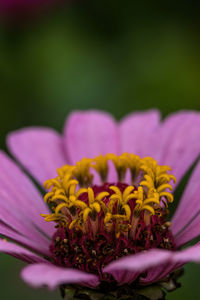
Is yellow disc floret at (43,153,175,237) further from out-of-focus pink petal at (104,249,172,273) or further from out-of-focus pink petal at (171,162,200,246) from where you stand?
out-of-focus pink petal at (104,249,172,273)

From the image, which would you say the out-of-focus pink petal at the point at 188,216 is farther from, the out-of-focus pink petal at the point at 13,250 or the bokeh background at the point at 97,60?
the bokeh background at the point at 97,60

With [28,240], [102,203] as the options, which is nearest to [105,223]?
[102,203]

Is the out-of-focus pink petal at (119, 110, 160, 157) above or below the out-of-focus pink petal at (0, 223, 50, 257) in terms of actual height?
above

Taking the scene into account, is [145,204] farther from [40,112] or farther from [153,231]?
[40,112]

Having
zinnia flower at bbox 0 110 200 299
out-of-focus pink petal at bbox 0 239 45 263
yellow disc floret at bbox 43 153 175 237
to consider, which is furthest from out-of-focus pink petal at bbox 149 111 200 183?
out-of-focus pink petal at bbox 0 239 45 263

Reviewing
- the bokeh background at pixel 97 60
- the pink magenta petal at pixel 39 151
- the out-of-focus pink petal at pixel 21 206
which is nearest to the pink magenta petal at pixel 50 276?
the out-of-focus pink petal at pixel 21 206

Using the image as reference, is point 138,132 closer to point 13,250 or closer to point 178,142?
point 178,142

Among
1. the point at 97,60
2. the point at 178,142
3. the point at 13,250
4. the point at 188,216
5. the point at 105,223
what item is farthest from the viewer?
the point at 97,60

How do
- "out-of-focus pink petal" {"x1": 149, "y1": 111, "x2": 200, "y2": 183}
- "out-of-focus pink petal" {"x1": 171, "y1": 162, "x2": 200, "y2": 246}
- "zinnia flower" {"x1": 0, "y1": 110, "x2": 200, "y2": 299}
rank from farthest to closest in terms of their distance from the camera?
"out-of-focus pink petal" {"x1": 149, "y1": 111, "x2": 200, "y2": 183}
"out-of-focus pink petal" {"x1": 171, "y1": 162, "x2": 200, "y2": 246}
"zinnia flower" {"x1": 0, "y1": 110, "x2": 200, "y2": 299}

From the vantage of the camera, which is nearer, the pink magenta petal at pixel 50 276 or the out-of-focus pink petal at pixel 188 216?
the pink magenta petal at pixel 50 276
